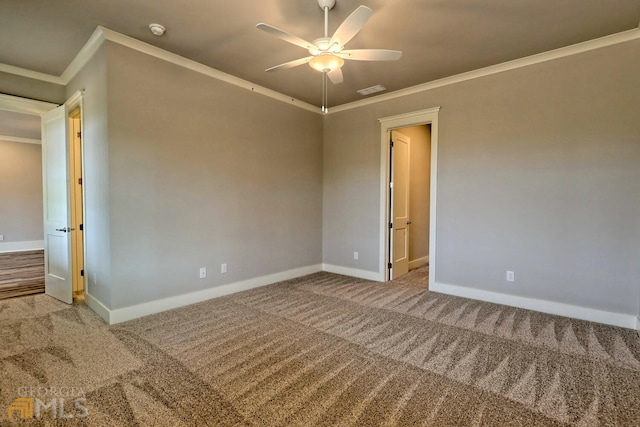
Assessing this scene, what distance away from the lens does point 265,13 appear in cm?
260

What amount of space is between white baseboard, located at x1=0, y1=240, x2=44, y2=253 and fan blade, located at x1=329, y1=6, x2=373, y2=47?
9.52 meters

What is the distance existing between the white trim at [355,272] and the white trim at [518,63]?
2.75 meters

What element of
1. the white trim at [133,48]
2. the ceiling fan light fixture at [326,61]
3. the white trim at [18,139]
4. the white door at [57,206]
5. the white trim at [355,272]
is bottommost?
the white trim at [355,272]

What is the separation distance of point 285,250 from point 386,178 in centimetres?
198

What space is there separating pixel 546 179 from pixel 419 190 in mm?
2543

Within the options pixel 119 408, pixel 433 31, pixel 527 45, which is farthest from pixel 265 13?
pixel 119 408

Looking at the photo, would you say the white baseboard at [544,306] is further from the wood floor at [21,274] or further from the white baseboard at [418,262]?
the wood floor at [21,274]

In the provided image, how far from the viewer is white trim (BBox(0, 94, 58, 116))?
3527mm

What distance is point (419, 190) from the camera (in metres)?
5.84

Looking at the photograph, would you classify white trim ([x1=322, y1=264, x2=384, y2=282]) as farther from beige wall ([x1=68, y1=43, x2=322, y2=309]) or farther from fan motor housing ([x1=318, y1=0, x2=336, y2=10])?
fan motor housing ([x1=318, y1=0, x2=336, y2=10])

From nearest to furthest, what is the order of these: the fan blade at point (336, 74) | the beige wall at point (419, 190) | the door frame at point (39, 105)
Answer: the fan blade at point (336, 74), the door frame at point (39, 105), the beige wall at point (419, 190)

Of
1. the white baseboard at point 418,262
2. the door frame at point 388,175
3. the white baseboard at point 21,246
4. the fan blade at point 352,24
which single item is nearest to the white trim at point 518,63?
the door frame at point 388,175

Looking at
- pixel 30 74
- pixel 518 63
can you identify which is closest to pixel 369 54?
pixel 518 63

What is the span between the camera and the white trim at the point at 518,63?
2955 millimetres
